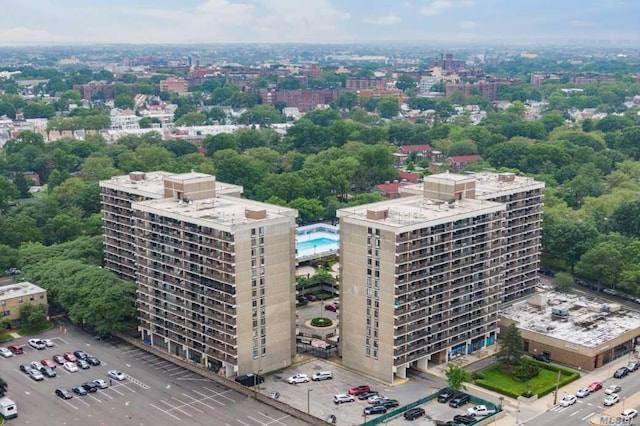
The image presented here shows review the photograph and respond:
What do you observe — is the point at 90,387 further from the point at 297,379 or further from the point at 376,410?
the point at 376,410

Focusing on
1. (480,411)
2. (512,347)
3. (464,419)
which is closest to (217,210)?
(464,419)

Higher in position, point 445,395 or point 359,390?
point 359,390

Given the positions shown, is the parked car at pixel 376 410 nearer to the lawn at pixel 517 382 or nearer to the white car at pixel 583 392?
the lawn at pixel 517 382

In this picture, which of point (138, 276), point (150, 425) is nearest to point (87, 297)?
point (138, 276)

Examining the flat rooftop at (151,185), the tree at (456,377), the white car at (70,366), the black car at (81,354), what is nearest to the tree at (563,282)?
the tree at (456,377)

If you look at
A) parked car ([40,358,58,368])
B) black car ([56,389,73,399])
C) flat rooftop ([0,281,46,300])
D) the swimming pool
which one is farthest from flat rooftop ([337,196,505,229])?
flat rooftop ([0,281,46,300])

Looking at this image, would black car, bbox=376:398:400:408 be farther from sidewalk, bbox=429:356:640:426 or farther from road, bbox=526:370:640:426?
road, bbox=526:370:640:426
